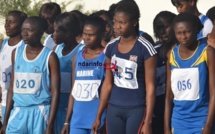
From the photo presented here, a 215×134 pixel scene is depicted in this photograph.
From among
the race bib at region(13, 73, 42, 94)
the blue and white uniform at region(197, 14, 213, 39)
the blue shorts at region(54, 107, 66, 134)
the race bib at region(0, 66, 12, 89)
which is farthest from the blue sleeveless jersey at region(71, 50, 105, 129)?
the race bib at region(0, 66, 12, 89)

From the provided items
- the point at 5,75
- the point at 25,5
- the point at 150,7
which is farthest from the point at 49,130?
the point at 25,5

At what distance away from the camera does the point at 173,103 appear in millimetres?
7008

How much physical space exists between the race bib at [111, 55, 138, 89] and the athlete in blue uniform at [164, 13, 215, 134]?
1.19 feet

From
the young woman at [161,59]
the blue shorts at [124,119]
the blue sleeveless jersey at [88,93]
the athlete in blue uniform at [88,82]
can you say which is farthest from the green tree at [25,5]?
the blue shorts at [124,119]

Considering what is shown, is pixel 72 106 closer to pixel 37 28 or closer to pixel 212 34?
pixel 37 28

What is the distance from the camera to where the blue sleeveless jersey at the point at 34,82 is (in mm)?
7473

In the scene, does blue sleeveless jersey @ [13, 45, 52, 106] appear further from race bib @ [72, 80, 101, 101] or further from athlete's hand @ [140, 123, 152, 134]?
athlete's hand @ [140, 123, 152, 134]

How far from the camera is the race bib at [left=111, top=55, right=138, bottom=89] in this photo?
681 centimetres

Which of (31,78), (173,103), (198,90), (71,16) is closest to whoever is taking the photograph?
(198,90)

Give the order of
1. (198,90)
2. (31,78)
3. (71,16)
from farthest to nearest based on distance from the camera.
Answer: (71,16) → (31,78) → (198,90)

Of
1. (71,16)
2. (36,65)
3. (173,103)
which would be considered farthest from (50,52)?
(173,103)

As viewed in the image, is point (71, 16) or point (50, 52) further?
point (71, 16)

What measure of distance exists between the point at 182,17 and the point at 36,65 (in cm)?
171

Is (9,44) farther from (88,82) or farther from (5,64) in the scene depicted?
(88,82)
